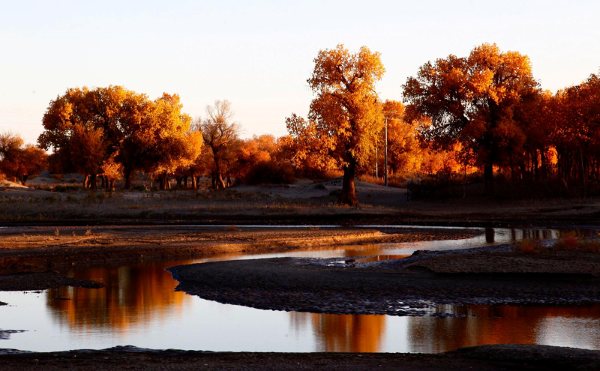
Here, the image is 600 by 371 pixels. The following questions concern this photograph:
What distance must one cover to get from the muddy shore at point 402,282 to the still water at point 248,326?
88cm

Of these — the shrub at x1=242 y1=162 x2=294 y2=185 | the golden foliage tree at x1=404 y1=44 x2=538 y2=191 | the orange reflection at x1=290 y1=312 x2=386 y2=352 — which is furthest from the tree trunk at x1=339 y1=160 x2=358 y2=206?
the orange reflection at x1=290 y1=312 x2=386 y2=352

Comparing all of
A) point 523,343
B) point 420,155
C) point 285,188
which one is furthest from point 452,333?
point 420,155

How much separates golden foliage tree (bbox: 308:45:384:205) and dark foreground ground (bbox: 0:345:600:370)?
144ft

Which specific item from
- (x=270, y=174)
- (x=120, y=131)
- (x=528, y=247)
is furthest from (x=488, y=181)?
(x=528, y=247)

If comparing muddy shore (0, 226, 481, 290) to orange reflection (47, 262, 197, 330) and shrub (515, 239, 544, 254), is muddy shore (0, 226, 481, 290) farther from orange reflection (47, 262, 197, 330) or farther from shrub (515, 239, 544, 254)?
shrub (515, 239, 544, 254)

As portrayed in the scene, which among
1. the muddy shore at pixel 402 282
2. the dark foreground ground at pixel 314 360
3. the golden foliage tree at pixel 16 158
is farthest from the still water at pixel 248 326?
the golden foliage tree at pixel 16 158

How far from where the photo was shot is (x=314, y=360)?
13.9 m

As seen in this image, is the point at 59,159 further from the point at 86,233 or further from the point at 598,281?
the point at 598,281

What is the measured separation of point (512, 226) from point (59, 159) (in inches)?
1887

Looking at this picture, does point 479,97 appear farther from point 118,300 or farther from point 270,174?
point 118,300

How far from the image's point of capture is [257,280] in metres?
23.9

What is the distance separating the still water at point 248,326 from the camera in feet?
53.3

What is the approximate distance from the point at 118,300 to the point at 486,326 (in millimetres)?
9082

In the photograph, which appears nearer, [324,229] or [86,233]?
[86,233]
